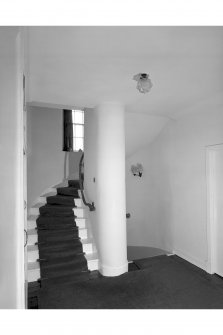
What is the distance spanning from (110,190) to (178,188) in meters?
1.61

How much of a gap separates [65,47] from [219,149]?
2698mm

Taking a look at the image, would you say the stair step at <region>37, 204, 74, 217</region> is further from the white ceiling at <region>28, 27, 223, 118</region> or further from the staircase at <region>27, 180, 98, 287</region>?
the white ceiling at <region>28, 27, 223, 118</region>

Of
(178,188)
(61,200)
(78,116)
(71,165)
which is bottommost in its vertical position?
(61,200)

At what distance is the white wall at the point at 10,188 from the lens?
102 centimetres

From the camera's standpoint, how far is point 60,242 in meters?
3.78

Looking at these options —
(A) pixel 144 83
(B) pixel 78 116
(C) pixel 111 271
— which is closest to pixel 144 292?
(C) pixel 111 271

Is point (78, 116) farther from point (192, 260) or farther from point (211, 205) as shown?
point (192, 260)

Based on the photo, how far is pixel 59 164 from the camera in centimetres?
575

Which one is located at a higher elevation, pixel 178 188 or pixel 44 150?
pixel 44 150

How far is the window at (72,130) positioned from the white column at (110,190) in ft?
8.99

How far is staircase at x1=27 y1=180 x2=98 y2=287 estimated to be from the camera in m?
3.24

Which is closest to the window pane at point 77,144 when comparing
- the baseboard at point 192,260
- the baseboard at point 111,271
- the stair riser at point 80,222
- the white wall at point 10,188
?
the stair riser at point 80,222
